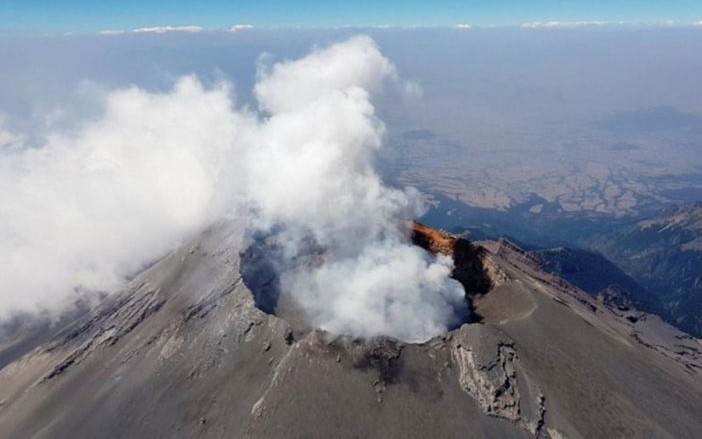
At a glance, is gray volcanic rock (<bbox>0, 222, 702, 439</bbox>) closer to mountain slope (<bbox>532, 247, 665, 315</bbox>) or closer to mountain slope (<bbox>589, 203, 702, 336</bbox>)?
mountain slope (<bbox>532, 247, 665, 315</bbox>)

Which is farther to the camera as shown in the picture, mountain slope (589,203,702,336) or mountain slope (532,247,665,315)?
mountain slope (589,203,702,336)

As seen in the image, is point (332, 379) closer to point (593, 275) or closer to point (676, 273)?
point (593, 275)

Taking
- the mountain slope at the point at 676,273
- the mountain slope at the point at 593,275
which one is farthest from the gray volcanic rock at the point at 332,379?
the mountain slope at the point at 676,273

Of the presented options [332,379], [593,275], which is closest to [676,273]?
[593,275]

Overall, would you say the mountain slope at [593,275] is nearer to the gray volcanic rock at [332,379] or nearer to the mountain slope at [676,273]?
the mountain slope at [676,273]

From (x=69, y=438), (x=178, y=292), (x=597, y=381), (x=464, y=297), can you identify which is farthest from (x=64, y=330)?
(x=597, y=381)

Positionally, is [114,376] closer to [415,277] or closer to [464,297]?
[415,277]

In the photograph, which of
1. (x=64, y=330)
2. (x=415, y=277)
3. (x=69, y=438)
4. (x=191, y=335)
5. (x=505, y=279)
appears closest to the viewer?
(x=69, y=438)

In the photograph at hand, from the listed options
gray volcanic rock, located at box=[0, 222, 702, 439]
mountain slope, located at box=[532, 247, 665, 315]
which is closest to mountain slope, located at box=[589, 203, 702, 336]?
mountain slope, located at box=[532, 247, 665, 315]
